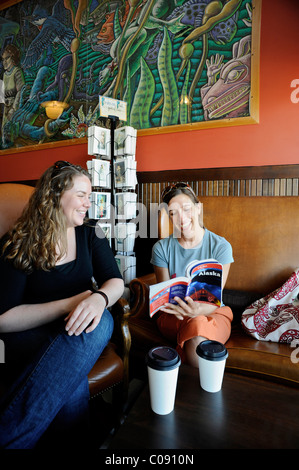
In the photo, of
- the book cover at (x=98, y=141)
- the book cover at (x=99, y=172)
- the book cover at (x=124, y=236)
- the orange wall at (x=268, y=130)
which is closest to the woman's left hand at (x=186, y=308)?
the book cover at (x=124, y=236)

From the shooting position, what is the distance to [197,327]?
131 centimetres

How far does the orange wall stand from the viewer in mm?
2180

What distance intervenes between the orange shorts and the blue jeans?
0.36m

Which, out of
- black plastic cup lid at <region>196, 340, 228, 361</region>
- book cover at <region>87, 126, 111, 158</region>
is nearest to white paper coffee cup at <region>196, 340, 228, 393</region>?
black plastic cup lid at <region>196, 340, 228, 361</region>

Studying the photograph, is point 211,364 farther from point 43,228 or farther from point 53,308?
point 43,228

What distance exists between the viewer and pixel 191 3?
2.48 metres

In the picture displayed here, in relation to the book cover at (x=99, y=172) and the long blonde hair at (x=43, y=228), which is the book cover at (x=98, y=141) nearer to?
the book cover at (x=99, y=172)

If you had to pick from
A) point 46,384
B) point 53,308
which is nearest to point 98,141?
point 53,308

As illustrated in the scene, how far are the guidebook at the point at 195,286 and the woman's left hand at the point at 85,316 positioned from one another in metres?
0.23

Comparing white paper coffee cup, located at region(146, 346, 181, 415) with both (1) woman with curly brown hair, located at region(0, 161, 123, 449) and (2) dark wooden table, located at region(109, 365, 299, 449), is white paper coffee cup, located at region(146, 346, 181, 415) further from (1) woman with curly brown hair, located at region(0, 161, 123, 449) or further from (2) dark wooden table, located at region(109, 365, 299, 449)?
(1) woman with curly brown hair, located at region(0, 161, 123, 449)

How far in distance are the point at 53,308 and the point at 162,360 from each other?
2.02 feet

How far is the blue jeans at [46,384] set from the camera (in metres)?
0.91

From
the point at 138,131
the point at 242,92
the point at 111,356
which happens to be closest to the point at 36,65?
the point at 138,131

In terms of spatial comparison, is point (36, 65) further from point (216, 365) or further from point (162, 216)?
point (216, 365)
